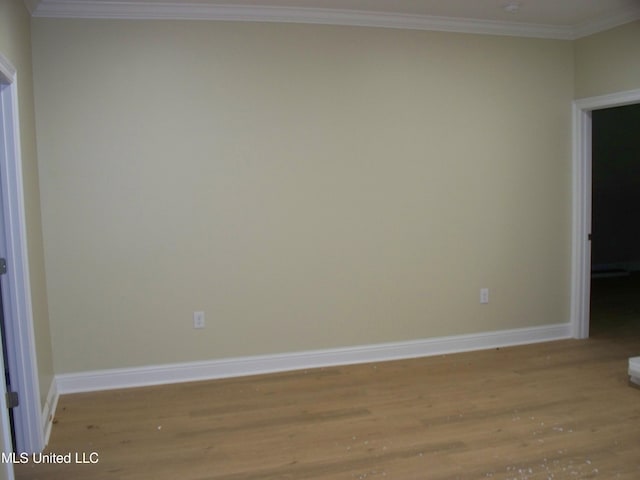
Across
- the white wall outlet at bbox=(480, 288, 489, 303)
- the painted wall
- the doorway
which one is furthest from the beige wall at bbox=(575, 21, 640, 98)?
the painted wall

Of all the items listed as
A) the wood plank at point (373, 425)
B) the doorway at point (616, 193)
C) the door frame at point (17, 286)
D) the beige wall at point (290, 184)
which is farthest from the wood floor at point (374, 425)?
the doorway at point (616, 193)

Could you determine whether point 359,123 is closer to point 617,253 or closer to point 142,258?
point 142,258

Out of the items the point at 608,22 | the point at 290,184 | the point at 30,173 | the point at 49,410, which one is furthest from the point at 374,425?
the point at 608,22

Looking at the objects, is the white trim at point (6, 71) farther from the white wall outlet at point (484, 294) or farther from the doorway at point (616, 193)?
the doorway at point (616, 193)

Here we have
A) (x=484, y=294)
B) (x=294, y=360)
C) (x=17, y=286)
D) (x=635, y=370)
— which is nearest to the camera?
(x=17, y=286)

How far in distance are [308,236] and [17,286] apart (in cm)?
192

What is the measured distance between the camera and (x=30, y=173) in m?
3.15

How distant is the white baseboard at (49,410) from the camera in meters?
2.97

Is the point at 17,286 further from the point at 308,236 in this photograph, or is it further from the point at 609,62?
the point at 609,62

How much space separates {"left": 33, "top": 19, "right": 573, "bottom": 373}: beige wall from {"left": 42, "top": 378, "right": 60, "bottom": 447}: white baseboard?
187mm

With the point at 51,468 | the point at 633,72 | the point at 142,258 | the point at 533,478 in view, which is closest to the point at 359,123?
the point at 142,258

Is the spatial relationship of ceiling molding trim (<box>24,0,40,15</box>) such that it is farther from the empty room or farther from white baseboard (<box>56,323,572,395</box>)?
white baseboard (<box>56,323,572,395</box>)

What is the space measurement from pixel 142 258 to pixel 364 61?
2117 mm

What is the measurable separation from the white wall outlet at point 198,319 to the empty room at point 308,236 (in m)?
0.02
